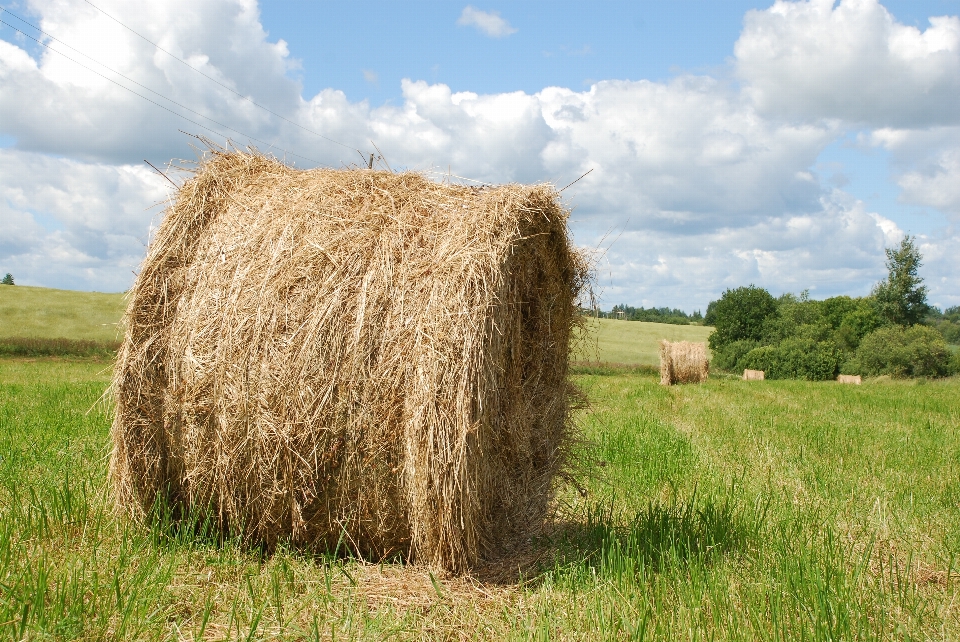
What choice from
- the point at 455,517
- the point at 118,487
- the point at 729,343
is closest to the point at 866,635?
the point at 455,517

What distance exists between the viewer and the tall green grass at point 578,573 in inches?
140

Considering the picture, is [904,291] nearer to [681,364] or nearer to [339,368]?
[681,364]

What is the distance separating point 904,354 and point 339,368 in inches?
2086

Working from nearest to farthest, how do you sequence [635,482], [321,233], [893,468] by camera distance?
[321,233] → [635,482] → [893,468]

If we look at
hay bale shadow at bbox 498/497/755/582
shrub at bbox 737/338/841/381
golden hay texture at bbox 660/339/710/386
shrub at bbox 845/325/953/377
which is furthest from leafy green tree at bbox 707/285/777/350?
hay bale shadow at bbox 498/497/755/582

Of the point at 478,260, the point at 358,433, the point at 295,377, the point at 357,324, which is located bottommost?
the point at 358,433

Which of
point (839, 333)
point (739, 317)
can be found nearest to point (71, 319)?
point (739, 317)

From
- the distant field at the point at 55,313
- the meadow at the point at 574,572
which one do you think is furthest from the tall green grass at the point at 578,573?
A: the distant field at the point at 55,313

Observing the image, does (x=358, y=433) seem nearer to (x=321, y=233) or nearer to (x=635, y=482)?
(x=321, y=233)

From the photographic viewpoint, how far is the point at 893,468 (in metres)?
7.90

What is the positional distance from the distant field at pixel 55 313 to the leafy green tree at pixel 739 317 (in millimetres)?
50345

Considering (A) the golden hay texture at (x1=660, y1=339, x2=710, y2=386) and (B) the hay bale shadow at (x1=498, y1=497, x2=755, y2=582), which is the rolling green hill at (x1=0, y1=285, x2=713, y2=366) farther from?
(B) the hay bale shadow at (x1=498, y1=497, x2=755, y2=582)

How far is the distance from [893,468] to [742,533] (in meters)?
3.93

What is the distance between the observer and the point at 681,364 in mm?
24047
